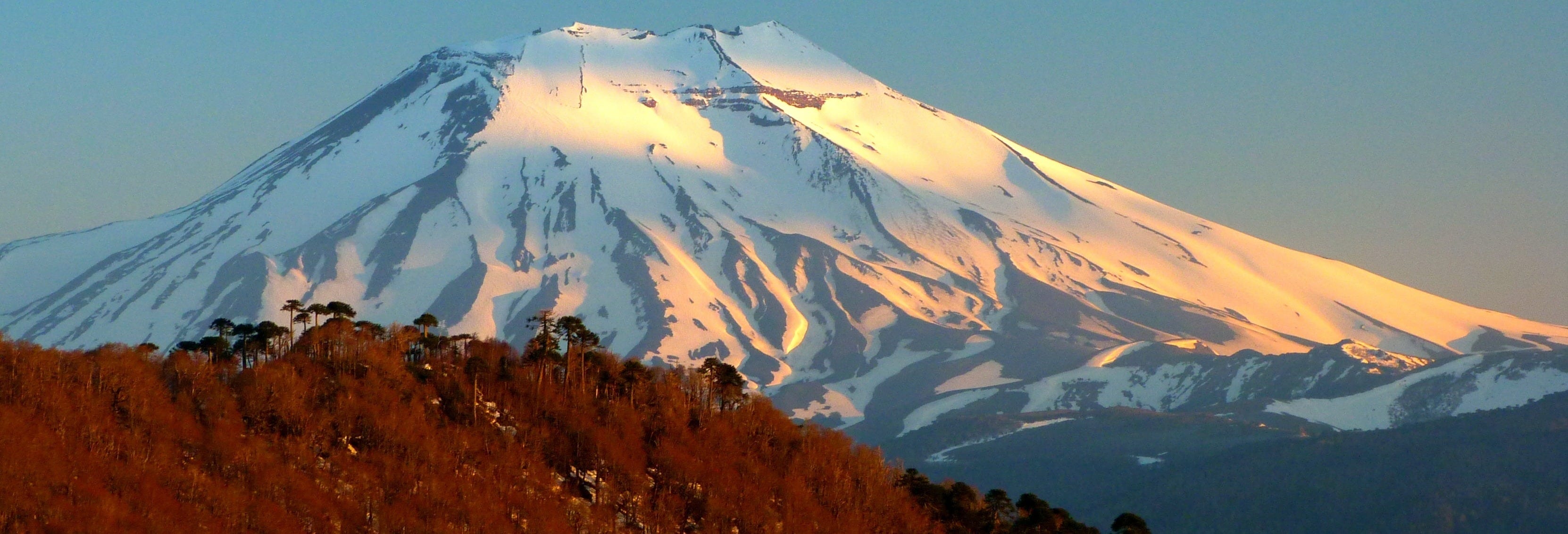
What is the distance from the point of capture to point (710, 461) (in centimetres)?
7494

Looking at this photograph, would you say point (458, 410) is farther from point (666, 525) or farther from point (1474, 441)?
point (1474, 441)

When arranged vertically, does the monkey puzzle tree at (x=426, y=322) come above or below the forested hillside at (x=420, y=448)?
above

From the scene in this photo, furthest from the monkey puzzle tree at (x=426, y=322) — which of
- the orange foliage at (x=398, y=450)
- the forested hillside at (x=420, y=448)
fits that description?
the orange foliage at (x=398, y=450)

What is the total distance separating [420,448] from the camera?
218 feet

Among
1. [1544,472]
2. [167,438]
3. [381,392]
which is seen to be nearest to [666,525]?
[381,392]

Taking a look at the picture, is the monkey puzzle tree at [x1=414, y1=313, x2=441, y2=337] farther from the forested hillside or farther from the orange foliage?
the orange foliage

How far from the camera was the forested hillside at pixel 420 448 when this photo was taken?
2298 inches

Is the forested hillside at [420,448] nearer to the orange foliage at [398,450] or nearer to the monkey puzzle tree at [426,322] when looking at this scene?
the orange foliage at [398,450]

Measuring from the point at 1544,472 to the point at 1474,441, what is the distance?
1156 centimetres

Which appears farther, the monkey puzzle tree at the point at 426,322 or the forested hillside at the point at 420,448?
the monkey puzzle tree at the point at 426,322

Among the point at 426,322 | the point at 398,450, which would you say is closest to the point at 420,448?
the point at 398,450

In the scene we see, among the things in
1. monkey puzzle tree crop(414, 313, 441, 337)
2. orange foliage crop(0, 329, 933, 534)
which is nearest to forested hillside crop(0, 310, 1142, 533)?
orange foliage crop(0, 329, 933, 534)

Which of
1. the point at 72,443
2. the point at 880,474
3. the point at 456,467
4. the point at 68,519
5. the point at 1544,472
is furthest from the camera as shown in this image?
the point at 1544,472

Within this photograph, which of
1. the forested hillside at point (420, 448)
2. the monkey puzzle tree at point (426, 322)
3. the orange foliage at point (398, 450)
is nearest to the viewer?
the orange foliage at point (398, 450)
